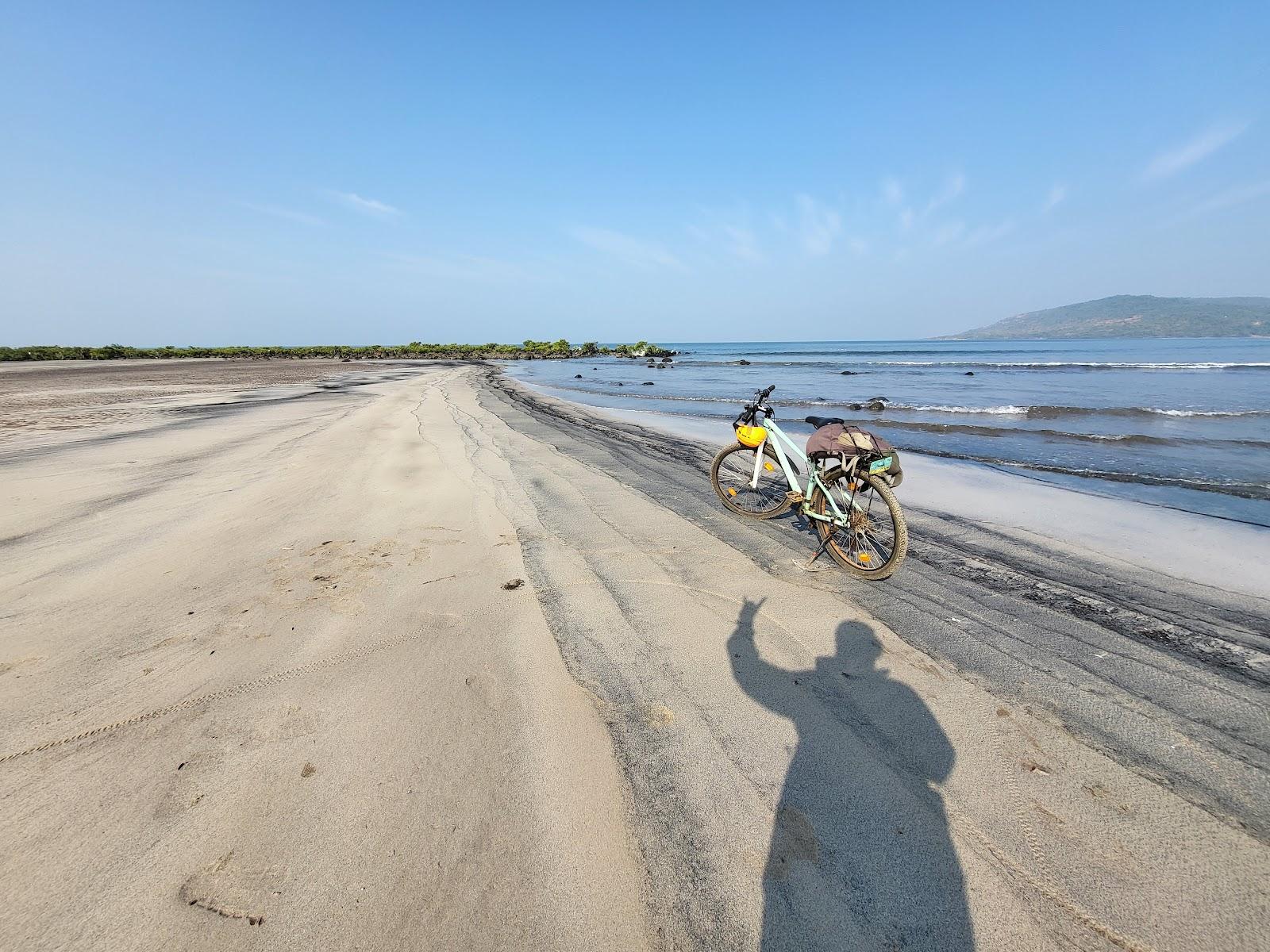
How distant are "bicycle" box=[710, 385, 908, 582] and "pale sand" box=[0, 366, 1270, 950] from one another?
0.29m

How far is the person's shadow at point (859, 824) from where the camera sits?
5.33 feet

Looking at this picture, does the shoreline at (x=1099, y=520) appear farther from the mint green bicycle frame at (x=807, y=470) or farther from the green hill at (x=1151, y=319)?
the green hill at (x=1151, y=319)

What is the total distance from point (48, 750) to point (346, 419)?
38.5ft

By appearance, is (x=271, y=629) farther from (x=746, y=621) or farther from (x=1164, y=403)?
(x=1164, y=403)

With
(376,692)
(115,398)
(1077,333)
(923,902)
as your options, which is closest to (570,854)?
(923,902)

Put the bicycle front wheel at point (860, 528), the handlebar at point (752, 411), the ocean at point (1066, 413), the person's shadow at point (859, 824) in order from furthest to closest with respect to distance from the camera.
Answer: the ocean at point (1066, 413) → the handlebar at point (752, 411) → the bicycle front wheel at point (860, 528) → the person's shadow at point (859, 824)

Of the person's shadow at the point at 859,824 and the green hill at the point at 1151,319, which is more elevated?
the green hill at the point at 1151,319

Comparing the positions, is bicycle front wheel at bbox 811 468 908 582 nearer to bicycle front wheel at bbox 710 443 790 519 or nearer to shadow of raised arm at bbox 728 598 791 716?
bicycle front wheel at bbox 710 443 790 519

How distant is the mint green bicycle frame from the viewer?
14.8 feet

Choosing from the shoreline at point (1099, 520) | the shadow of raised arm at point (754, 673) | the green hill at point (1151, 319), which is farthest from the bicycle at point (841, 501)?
the green hill at point (1151, 319)

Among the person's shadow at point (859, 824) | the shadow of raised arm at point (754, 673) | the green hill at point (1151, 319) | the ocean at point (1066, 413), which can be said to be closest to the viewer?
the person's shadow at point (859, 824)

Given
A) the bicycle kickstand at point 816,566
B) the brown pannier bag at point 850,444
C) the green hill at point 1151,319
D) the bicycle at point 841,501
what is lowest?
the bicycle kickstand at point 816,566

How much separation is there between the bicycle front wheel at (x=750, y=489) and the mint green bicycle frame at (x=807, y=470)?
60 millimetres

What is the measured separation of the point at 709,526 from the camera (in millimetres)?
5516
